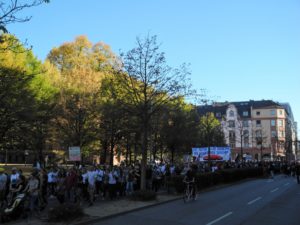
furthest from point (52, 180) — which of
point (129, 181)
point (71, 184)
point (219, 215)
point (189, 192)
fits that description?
point (219, 215)

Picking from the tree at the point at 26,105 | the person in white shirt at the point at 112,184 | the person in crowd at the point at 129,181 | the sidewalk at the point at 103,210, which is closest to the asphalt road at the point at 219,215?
the sidewalk at the point at 103,210

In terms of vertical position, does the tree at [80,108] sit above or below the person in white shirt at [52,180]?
above

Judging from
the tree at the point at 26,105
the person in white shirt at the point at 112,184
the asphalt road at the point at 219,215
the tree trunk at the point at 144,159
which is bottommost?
the asphalt road at the point at 219,215

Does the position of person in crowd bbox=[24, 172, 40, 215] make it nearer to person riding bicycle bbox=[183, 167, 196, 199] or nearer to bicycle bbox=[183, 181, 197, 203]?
bicycle bbox=[183, 181, 197, 203]

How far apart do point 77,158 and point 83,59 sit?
26.4 meters

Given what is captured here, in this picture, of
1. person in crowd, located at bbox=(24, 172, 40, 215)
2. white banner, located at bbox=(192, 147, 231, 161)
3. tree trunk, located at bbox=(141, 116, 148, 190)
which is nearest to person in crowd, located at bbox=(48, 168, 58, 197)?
tree trunk, located at bbox=(141, 116, 148, 190)

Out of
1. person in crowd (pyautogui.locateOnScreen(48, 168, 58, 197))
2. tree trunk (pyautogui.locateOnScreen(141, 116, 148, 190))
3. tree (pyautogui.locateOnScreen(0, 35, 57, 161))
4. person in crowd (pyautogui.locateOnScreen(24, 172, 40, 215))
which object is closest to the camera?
person in crowd (pyautogui.locateOnScreen(24, 172, 40, 215))

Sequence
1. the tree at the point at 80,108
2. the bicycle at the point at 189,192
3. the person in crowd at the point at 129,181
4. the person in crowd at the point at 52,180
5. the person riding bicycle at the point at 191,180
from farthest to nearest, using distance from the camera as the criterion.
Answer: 1. the tree at the point at 80,108
2. the person in crowd at the point at 129,181
3. the person in crowd at the point at 52,180
4. the person riding bicycle at the point at 191,180
5. the bicycle at the point at 189,192

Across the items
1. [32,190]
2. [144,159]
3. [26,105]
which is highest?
[26,105]

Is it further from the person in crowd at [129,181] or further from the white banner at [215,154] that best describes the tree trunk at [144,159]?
the white banner at [215,154]

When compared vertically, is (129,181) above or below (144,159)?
below

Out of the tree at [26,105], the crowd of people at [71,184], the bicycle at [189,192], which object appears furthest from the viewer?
the tree at [26,105]

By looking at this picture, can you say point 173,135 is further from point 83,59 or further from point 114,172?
point 114,172

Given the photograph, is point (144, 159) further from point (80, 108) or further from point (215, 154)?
point (215, 154)
